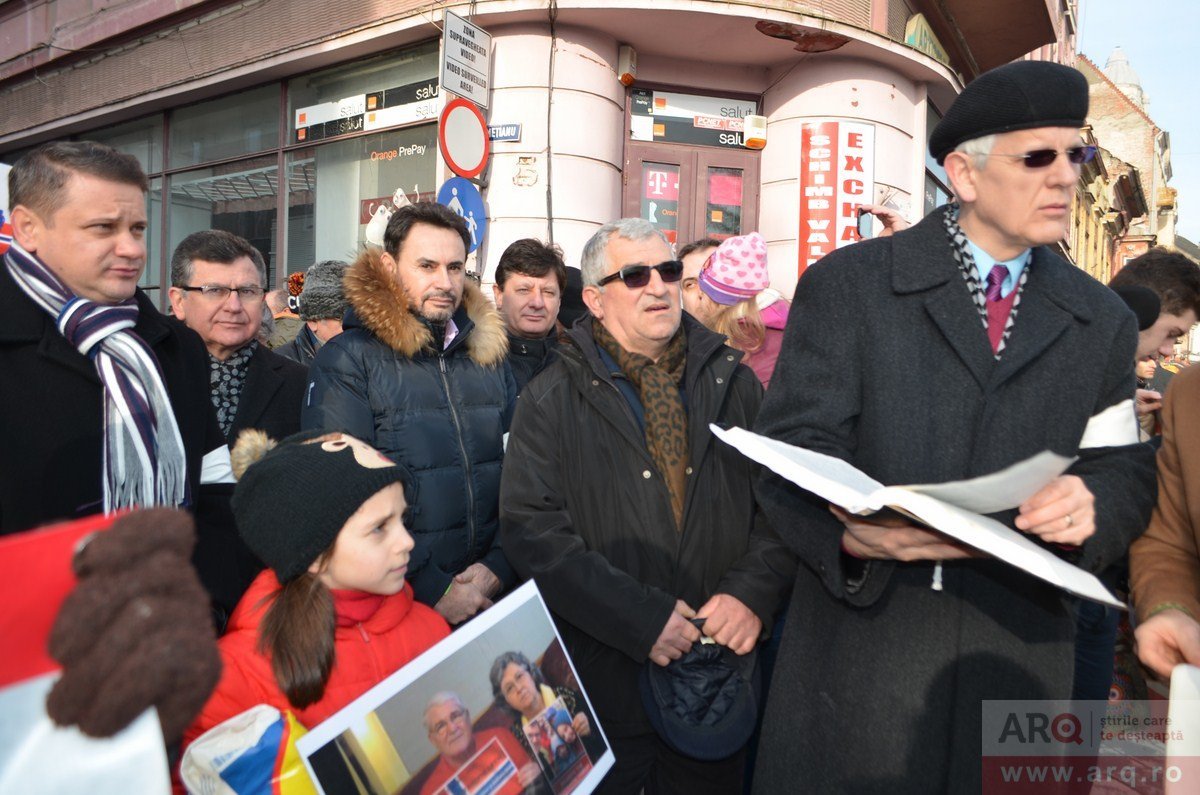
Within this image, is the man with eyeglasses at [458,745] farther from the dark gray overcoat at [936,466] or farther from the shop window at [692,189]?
the shop window at [692,189]

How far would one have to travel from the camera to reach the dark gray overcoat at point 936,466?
5.49ft

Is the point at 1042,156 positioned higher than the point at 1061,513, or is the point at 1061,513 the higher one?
the point at 1042,156

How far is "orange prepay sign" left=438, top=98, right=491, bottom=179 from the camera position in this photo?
279 inches

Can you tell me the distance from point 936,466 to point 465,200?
6.16 metres

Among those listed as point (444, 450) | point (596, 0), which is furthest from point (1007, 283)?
point (596, 0)

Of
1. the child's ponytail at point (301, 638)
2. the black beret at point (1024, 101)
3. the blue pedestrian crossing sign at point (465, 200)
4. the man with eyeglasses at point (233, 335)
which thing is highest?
the blue pedestrian crossing sign at point (465, 200)

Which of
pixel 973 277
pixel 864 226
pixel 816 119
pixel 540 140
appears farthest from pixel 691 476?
pixel 816 119

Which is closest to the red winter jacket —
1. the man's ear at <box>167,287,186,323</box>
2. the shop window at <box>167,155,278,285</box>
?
the man's ear at <box>167,287,186,323</box>

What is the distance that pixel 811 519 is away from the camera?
1709 mm

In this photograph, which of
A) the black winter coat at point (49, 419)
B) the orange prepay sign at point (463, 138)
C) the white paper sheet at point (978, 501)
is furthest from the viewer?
the orange prepay sign at point (463, 138)

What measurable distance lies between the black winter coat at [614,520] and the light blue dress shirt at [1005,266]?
0.89 meters

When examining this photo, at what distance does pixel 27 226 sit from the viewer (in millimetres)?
2000

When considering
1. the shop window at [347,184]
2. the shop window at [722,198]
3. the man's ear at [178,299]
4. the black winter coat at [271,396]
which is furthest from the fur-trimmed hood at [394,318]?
the shop window at [722,198]

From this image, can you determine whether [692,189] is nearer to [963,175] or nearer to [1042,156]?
[963,175]
